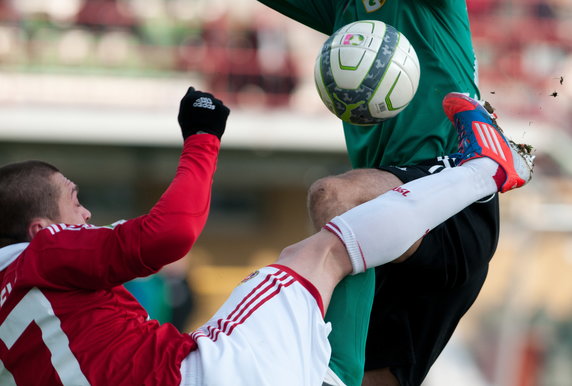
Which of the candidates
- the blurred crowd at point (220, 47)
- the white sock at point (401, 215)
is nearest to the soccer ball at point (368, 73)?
the white sock at point (401, 215)

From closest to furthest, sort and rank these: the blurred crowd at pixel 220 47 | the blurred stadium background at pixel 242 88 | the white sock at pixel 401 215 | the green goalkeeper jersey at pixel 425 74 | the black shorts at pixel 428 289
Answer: the white sock at pixel 401 215 < the black shorts at pixel 428 289 < the green goalkeeper jersey at pixel 425 74 < the blurred stadium background at pixel 242 88 < the blurred crowd at pixel 220 47

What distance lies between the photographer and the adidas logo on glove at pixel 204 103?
10.2 feet

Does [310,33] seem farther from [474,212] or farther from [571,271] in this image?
[474,212]

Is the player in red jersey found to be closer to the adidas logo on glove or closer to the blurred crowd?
the adidas logo on glove

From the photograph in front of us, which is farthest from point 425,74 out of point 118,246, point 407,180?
point 118,246

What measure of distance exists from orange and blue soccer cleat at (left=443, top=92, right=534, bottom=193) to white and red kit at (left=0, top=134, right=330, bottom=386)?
2.77 ft

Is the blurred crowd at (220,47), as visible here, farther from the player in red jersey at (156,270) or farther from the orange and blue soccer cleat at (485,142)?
the player in red jersey at (156,270)

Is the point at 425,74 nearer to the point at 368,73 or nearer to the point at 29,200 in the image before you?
the point at 368,73

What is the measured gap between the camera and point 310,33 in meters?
11.8

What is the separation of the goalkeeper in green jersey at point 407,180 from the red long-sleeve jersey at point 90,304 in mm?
624

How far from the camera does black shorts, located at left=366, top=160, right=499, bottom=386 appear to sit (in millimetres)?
3430

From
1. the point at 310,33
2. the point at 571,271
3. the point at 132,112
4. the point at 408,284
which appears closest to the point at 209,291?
the point at 132,112

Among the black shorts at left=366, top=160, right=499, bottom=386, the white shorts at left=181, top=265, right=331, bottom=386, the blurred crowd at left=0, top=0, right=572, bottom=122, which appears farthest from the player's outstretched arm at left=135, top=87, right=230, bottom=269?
the blurred crowd at left=0, top=0, right=572, bottom=122

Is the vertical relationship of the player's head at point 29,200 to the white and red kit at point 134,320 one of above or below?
above
